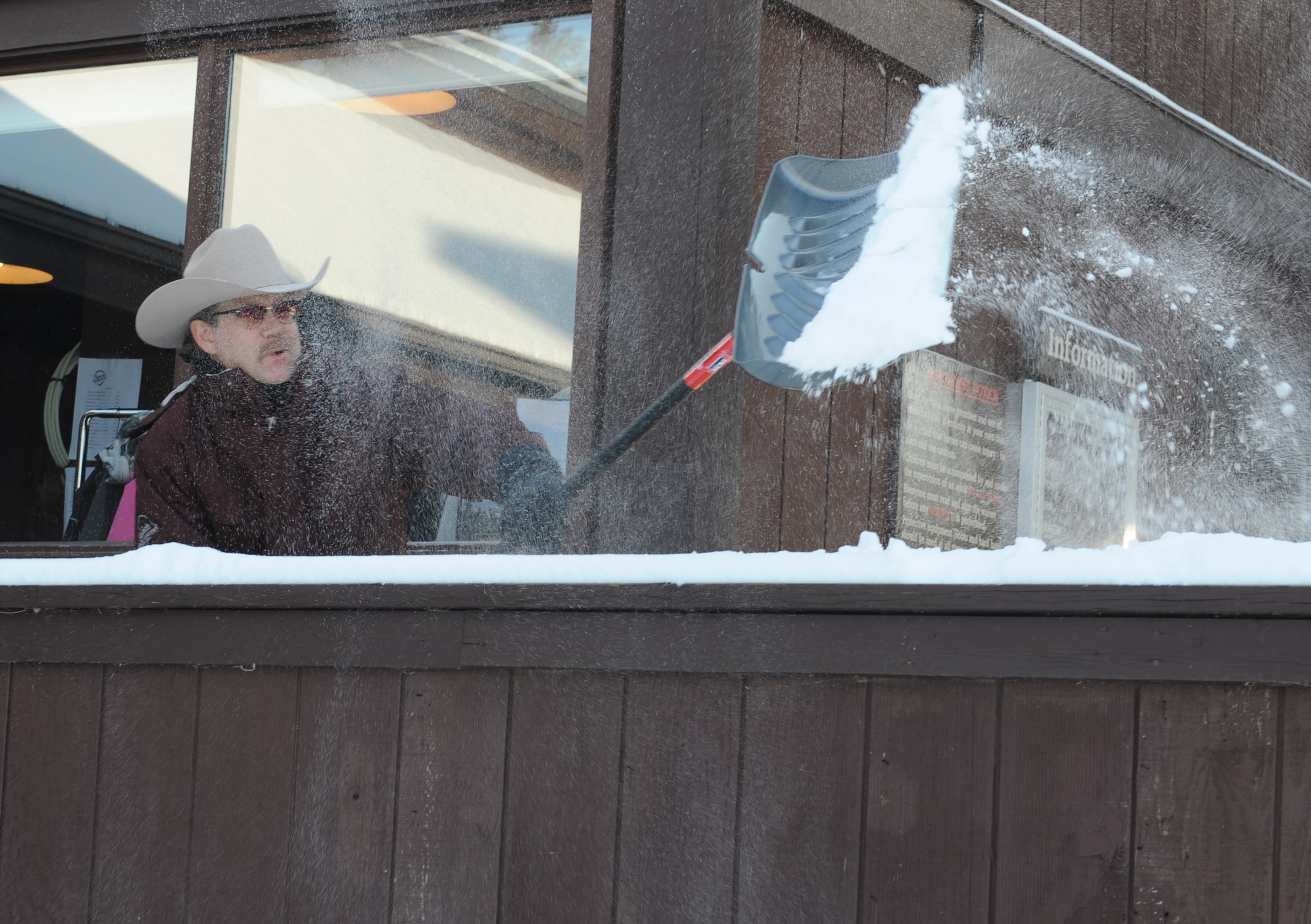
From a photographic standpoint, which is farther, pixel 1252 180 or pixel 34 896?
pixel 1252 180

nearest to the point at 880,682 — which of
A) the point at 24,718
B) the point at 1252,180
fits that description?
the point at 24,718

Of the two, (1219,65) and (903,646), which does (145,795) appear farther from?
(1219,65)

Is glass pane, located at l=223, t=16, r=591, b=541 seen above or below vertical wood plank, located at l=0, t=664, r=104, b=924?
above

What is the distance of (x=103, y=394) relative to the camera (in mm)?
4512

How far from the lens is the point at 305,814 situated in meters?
2.33

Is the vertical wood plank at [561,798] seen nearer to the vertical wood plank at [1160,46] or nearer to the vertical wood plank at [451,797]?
the vertical wood plank at [451,797]

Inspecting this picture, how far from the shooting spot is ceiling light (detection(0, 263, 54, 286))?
4609 mm

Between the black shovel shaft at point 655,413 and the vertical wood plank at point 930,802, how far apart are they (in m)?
0.90

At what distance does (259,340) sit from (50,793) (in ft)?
5.04

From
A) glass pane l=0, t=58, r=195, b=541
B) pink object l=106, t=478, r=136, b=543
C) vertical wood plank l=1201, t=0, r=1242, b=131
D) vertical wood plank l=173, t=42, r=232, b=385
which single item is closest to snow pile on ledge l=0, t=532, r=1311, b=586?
pink object l=106, t=478, r=136, b=543

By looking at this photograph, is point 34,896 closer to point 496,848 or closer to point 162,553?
point 162,553

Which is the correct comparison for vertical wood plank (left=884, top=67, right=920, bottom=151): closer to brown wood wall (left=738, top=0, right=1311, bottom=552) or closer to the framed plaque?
brown wood wall (left=738, top=0, right=1311, bottom=552)

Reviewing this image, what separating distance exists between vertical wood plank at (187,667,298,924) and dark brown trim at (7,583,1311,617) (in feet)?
0.40

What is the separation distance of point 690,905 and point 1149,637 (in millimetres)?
685
